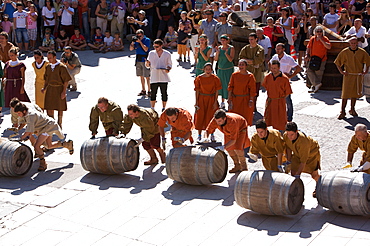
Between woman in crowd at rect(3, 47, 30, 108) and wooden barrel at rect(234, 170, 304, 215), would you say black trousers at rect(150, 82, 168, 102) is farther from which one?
wooden barrel at rect(234, 170, 304, 215)

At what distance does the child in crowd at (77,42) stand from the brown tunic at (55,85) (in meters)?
7.93

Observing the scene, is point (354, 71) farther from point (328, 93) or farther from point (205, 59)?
point (205, 59)

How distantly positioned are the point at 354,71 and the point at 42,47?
1082 cm

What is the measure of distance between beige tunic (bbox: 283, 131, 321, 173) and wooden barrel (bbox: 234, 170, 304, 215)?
0.54 meters

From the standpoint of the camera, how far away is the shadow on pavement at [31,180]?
1151 cm

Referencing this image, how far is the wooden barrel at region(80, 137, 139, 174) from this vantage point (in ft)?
37.0

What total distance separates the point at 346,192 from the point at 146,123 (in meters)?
3.96

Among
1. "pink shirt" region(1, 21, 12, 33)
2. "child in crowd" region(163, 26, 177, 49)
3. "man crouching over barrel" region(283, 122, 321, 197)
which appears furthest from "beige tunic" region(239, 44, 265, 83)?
"pink shirt" region(1, 21, 12, 33)

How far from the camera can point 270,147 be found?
10.1 meters

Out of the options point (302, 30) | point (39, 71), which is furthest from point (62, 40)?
point (302, 30)

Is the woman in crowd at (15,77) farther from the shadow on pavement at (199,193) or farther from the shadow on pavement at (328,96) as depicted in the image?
the shadow on pavement at (328,96)

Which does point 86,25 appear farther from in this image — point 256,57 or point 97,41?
point 256,57

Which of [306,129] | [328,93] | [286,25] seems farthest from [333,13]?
[306,129]

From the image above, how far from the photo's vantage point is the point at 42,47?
21438 millimetres
